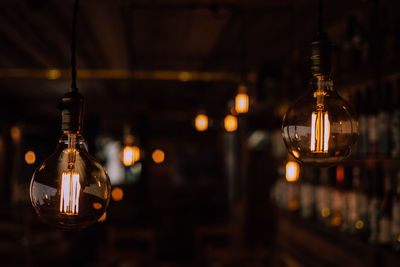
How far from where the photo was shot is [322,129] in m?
0.97

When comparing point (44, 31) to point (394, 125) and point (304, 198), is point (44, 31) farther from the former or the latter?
point (394, 125)

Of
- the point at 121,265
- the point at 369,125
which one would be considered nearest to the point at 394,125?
the point at 369,125

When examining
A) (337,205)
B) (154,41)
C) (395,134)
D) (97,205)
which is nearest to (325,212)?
(337,205)

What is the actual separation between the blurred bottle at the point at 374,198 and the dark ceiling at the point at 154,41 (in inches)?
40.4

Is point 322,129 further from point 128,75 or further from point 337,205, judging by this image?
point 128,75

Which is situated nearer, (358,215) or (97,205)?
(97,205)

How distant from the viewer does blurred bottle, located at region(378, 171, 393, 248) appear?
200cm

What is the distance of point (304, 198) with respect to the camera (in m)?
3.21

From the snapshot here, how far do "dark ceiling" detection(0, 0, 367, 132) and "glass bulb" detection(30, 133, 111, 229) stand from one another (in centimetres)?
158

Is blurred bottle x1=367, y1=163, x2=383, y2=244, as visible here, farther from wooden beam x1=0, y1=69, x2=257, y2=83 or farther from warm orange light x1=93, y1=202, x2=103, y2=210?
wooden beam x1=0, y1=69, x2=257, y2=83

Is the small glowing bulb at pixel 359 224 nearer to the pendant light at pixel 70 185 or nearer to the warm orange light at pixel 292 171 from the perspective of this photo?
the warm orange light at pixel 292 171

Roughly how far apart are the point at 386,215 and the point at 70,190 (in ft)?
5.93

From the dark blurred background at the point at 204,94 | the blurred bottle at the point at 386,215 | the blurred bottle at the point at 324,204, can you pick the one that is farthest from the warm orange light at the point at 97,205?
the blurred bottle at the point at 324,204

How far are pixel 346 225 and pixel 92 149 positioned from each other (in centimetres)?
807
